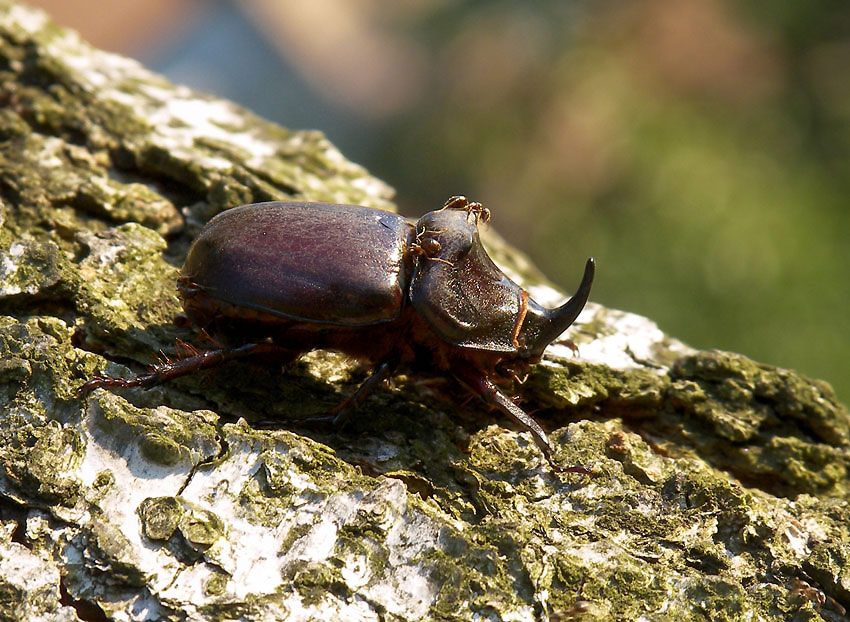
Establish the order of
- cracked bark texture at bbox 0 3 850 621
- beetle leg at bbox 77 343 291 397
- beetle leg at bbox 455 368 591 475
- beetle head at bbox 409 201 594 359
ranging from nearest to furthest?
cracked bark texture at bbox 0 3 850 621
beetle leg at bbox 77 343 291 397
beetle leg at bbox 455 368 591 475
beetle head at bbox 409 201 594 359

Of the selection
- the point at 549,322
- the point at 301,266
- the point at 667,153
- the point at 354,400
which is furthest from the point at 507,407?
the point at 667,153

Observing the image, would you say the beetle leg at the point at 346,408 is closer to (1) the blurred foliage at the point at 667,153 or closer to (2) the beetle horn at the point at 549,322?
(2) the beetle horn at the point at 549,322

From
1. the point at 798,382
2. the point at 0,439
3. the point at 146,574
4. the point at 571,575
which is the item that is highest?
the point at 798,382

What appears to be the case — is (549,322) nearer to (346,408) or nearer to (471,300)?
(471,300)

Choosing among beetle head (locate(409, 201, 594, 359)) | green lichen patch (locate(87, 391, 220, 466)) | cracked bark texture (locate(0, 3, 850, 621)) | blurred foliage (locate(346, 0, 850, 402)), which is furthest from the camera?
blurred foliage (locate(346, 0, 850, 402))

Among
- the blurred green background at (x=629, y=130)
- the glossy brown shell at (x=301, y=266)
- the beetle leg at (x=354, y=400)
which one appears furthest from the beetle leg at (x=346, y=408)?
the blurred green background at (x=629, y=130)

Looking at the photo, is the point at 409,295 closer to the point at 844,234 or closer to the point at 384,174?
the point at 844,234

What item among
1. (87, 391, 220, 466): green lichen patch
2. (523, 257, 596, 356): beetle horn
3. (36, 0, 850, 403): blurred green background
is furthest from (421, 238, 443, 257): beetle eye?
(36, 0, 850, 403): blurred green background

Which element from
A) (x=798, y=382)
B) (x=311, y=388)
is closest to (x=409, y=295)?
(x=311, y=388)

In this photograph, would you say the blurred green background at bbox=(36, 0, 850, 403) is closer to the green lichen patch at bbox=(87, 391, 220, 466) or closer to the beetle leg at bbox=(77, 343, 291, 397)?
the beetle leg at bbox=(77, 343, 291, 397)
